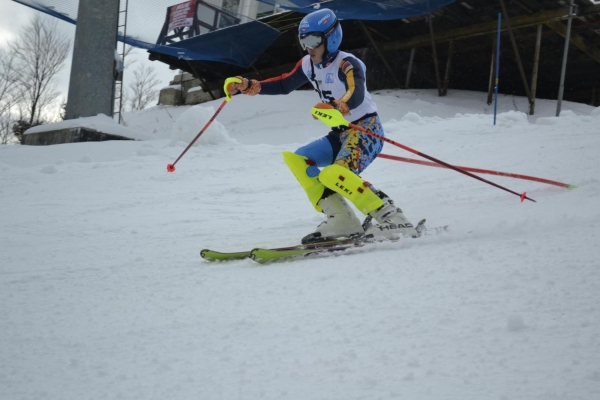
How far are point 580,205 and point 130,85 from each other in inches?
1409

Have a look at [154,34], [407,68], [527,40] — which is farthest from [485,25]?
[154,34]

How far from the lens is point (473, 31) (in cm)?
1280

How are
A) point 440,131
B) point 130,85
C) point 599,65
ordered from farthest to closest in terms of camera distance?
point 130,85, point 599,65, point 440,131

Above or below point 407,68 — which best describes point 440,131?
below

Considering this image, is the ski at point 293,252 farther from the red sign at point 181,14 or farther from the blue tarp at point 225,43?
the red sign at point 181,14

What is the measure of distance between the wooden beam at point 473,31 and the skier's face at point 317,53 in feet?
27.9

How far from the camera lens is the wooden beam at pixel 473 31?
37.7ft

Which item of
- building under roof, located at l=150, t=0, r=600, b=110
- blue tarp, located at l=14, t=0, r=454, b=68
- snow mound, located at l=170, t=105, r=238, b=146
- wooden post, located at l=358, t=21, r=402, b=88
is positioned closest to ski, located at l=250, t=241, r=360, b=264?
snow mound, located at l=170, t=105, r=238, b=146

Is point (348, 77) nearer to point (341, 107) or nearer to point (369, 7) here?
point (341, 107)

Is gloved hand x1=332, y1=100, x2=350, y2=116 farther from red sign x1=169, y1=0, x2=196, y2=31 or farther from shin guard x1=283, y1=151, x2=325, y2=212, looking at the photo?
red sign x1=169, y1=0, x2=196, y2=31

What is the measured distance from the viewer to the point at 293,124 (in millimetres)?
11961

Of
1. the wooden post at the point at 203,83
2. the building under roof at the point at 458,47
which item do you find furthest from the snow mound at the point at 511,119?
the wooden post at the point at 203,83

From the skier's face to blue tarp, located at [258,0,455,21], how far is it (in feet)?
22.4

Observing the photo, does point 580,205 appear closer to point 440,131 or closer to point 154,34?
point 440,131
